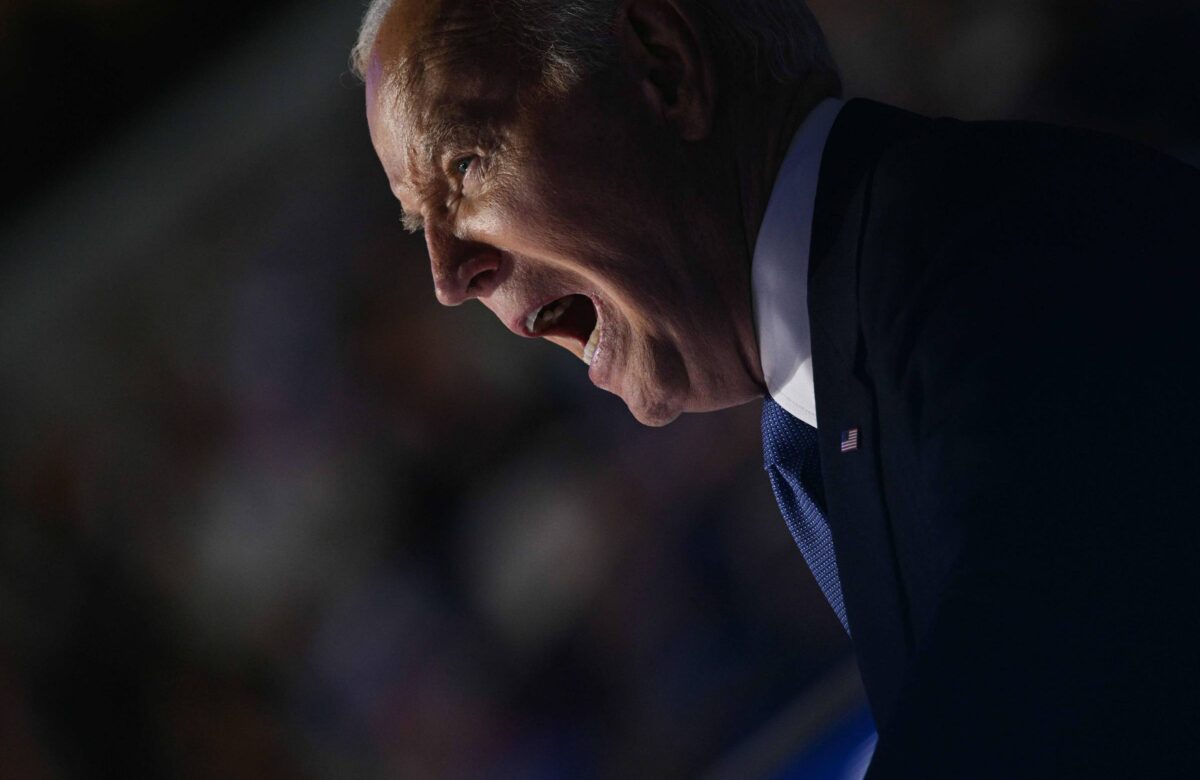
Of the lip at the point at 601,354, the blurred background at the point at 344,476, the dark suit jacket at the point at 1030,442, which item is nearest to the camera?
the dark suit jacket at the point at 1030,442

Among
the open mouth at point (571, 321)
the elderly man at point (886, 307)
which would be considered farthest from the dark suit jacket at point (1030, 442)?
the open mouth at point (571, 321)

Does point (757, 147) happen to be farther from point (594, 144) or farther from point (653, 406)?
point (653, 406)

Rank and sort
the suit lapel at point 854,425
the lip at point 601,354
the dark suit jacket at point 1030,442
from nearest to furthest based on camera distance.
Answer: the dark suit jacket at point 1030,442
the suit lapel at point 854,425
the lip at point 601,354

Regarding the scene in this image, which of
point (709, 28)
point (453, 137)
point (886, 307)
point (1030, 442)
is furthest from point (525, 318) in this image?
point (1030, 442)

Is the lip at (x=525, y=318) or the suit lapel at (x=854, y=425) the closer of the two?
the suit lapel at (x=854, y=425)

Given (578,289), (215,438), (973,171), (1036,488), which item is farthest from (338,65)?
(1036,488)

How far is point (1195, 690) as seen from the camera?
380mm

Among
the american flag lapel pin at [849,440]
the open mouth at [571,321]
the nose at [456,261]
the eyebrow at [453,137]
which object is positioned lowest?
the open mouth at [571,321]

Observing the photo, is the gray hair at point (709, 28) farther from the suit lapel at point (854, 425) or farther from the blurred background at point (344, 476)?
the blurred background at point (344, 476)

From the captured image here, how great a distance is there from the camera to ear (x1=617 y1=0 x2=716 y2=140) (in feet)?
2.79

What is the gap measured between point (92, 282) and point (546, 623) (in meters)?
0.64

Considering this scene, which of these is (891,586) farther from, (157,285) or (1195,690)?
(157,285)

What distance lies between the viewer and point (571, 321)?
1012 mm

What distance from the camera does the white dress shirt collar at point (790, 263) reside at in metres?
0.82
